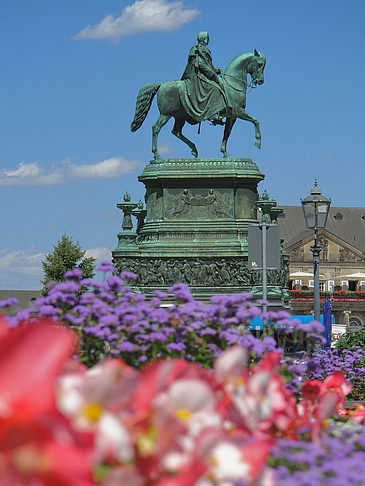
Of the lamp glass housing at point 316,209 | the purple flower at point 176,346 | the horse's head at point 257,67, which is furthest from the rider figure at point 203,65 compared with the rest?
the purple flower at point 176,346

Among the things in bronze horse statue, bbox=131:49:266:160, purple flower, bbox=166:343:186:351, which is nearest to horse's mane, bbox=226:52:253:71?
bronze horse statue, bbox=131:49:266:160

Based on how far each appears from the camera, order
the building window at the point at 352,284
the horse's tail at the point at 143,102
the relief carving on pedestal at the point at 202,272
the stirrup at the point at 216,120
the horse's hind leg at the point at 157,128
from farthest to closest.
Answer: the building window at the point at 352,284, the horse's tail at the point at 143,102, the horse's hind leg at the point at 157,128, the stirrup at the point at 216,120, the relief carving on pedestal at the point at 202,272

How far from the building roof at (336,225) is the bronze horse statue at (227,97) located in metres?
71.9

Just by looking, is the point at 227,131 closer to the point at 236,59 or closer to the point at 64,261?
the point at 236,59

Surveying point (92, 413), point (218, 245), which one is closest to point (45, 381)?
point (92, 413)

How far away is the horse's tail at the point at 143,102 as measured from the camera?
2959cm

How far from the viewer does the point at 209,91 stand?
28.9 m

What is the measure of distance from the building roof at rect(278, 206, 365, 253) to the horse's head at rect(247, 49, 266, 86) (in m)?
72.3

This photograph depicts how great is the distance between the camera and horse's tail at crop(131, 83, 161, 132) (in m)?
29.6

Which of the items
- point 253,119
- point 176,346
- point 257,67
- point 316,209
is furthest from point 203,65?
point 176,346

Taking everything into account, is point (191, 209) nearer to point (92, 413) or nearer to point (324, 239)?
point (92, 413)

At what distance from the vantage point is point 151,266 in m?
28.5

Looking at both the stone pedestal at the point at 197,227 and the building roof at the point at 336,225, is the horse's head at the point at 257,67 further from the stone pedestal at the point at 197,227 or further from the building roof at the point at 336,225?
the building roof at the point at 336,225

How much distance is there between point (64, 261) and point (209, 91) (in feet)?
109
